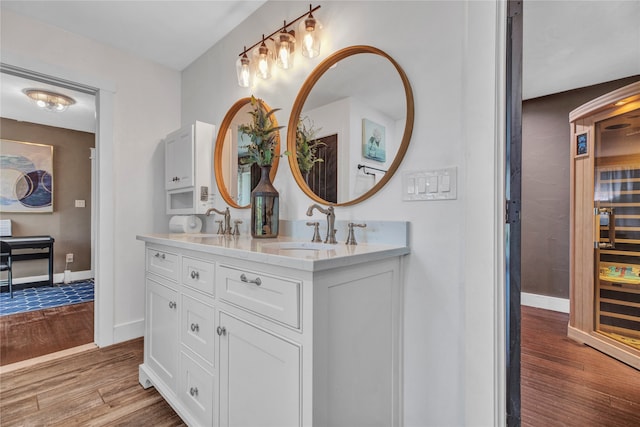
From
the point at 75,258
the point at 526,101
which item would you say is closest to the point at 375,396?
the point at 526,101

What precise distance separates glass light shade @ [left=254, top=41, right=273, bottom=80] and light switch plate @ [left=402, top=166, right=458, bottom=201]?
1138mm

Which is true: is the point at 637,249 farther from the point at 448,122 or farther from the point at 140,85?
the point at 140,85

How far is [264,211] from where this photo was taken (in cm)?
160

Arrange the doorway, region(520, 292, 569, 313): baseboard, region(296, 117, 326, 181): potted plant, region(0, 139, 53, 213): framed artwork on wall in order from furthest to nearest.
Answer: region(0, 139, 53, 213): framed artwork on wall < the doorway < region(296, 117, 326, 181): potted plant < region(520, 292, 569, 313): baseboard

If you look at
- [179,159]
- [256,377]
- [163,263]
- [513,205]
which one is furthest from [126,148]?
[513,205]

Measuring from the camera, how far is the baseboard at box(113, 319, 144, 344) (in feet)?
7.78

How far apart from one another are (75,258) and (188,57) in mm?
3765

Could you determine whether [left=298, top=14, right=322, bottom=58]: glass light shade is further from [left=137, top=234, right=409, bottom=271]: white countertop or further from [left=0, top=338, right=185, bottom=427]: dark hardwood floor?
[left=0, top=338, right=185, bottom=427]: dark hardwood floor

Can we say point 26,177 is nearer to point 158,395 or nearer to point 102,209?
point 102,209

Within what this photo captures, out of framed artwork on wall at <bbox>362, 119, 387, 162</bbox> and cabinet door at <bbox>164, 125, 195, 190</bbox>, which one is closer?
framed artwork on wall at <bbox>362, 119, 387, 162</bbox>

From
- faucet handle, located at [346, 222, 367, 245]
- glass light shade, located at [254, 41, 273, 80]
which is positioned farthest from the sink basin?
glass light shade, located at [254, 41, 273, 80]

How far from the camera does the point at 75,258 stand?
4.48 meters

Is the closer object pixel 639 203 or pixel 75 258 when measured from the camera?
pixel 639 203

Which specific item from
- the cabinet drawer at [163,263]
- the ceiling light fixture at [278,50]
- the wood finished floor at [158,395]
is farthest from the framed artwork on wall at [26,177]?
the ceiling light fixture at [278,50]
